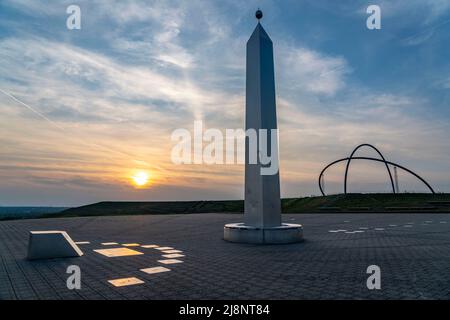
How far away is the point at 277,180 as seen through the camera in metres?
12.3

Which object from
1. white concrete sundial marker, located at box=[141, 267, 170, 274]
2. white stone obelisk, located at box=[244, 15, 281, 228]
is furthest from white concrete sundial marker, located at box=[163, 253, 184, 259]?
white stone obelisk, located at box=[244, 15, 281, 228]

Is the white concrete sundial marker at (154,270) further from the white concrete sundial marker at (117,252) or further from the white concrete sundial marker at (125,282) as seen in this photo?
the white concrete sundial marker at (117,252)

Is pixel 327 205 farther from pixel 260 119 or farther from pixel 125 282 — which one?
pixel 125 282

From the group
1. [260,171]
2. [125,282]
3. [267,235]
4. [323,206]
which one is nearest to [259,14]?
[260,171]

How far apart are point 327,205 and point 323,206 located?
78 centimetres

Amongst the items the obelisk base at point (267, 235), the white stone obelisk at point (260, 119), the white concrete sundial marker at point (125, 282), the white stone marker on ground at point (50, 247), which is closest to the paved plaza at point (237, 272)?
the white concrete sundial marker at point (125, 282)

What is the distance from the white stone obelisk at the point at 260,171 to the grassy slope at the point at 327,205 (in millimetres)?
24583

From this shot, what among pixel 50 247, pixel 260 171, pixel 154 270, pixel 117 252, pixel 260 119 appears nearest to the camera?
pixel 154 270

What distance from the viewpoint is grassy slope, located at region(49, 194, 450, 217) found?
3357cm

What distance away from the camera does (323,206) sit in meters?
41.0

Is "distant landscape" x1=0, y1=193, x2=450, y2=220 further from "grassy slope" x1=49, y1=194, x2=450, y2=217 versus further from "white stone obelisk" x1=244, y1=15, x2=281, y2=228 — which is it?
"white stone obelisk" x1=244, y1=15, x2=281, y2=228
